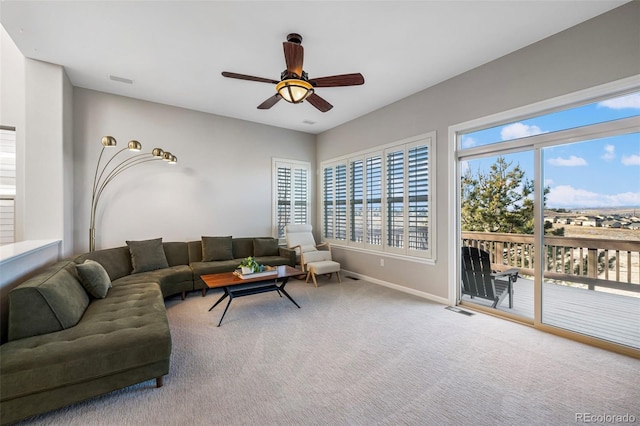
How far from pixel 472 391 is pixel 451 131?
3.19 meters

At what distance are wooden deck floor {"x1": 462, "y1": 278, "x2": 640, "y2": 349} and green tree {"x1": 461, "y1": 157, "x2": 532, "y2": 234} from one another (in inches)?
30.9

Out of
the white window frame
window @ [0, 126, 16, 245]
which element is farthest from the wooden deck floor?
window @ [0, 126, 16, 245]

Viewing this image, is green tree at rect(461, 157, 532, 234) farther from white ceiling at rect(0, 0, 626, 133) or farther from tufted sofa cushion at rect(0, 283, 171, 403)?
tufted sofa cushion at rect(0, 283, 171, 403)

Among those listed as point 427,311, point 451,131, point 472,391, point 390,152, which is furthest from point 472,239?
point 472,391

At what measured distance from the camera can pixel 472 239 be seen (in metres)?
4.01

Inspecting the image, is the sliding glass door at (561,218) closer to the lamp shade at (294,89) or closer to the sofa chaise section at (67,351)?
the lamp shade at (294,89)

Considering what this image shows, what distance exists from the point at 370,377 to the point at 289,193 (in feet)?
14.9

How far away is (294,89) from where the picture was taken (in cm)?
258

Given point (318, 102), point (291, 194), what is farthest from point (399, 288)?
point (318, 102)

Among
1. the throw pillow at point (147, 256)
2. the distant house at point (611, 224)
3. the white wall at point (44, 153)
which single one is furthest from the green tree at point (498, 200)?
Result: the white wall at point (44, 153)

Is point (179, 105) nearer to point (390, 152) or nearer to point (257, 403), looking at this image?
point (390, 152)

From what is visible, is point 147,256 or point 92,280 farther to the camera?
point 147,256

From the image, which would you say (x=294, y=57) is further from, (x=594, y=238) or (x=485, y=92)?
(x=594, y=238)

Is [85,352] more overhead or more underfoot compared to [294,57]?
more underfoot
